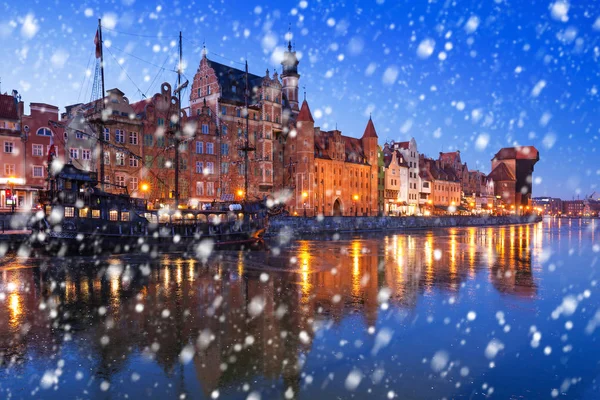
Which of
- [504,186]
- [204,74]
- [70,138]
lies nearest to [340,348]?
[70,138]

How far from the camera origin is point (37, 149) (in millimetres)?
55750

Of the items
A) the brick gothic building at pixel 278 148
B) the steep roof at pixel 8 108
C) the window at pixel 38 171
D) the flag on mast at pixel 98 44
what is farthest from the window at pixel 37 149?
the brick gothic building at pixel 278 148

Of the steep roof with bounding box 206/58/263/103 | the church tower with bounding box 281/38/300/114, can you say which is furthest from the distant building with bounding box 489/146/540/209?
the steep roof with bounding box 206/58/263/103

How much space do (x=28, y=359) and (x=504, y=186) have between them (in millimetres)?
158477

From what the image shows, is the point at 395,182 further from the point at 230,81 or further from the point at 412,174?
the point at 230,81

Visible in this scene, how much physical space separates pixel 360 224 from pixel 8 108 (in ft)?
175

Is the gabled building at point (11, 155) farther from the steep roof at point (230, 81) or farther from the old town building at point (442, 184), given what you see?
the old town building at point (442, 184)

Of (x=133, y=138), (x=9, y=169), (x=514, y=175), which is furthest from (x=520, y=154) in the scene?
(x=9, y=169)

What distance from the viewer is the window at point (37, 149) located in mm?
55453

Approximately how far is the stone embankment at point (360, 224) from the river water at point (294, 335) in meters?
39.3

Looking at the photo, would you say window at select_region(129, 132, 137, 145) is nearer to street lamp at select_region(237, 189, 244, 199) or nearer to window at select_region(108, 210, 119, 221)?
street lamp at select_region(237, 189, 244, 199)

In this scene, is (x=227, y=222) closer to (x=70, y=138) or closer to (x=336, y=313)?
(x=70, y=138)

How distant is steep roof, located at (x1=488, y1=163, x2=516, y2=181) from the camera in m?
151

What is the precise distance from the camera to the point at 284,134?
84.3 meters
